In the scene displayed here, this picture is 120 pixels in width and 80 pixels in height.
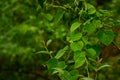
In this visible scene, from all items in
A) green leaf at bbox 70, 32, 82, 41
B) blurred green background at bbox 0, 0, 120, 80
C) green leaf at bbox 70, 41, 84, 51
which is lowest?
blurred green background at bbox 0, 0, 120, 80

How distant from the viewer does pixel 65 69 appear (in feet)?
6.19

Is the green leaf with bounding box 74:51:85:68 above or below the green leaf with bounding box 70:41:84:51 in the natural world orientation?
below

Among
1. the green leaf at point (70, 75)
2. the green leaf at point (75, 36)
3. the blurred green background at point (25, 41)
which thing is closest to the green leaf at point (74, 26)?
the green leaf at point (75, 36)

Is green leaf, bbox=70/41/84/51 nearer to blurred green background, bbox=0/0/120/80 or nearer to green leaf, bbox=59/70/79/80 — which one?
green leaf, bbox=59/70/79/80

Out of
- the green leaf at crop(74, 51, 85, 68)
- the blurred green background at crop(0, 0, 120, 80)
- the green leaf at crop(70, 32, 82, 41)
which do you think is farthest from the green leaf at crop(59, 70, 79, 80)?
the blurred green background at crop(0, 0, 120, 80)

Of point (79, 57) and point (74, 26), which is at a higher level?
point (74, 26)

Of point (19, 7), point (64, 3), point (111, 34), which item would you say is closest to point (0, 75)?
point (19, 7)

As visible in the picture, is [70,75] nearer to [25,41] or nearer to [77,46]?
[77,46]

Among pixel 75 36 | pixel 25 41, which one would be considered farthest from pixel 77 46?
pixel 25 41

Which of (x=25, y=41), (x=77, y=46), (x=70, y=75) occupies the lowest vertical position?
(x=25, y=41)

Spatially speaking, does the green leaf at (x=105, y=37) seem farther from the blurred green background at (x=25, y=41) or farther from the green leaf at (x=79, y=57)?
the blurred green background at (x=25, y=41)

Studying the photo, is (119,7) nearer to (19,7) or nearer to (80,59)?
(19,7)

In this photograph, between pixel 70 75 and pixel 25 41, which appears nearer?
pixel 70 75

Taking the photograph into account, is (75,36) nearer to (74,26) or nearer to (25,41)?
(74,26)
